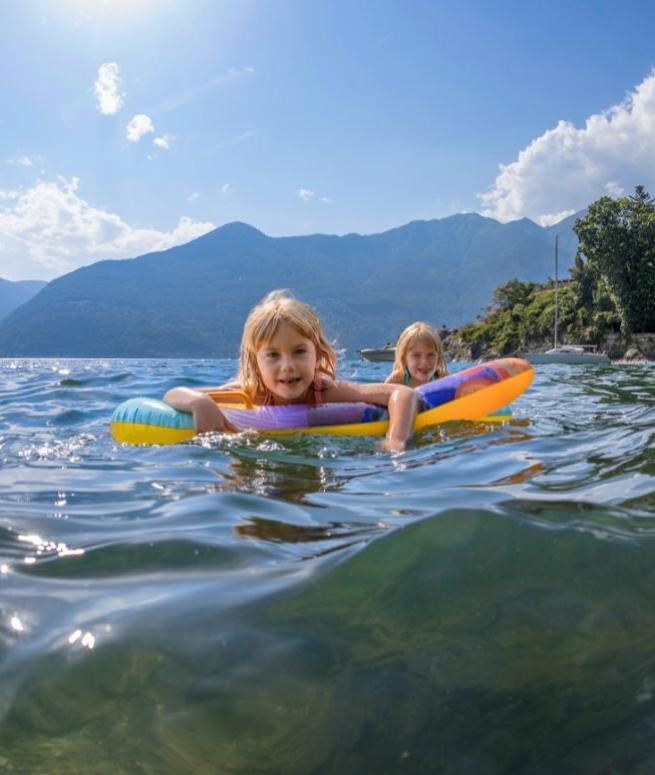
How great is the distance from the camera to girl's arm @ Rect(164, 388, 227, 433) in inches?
169

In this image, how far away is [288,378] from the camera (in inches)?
173

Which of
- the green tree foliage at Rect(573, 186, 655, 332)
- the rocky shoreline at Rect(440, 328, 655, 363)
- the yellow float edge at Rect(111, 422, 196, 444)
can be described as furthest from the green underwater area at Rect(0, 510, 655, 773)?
the green tree foliage at Rect(573, 186, 655, 332)

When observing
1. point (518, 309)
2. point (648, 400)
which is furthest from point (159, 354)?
point (648, 400)

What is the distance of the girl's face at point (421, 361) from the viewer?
6.36 metres

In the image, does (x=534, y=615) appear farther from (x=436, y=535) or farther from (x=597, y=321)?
(x=597, y=321)

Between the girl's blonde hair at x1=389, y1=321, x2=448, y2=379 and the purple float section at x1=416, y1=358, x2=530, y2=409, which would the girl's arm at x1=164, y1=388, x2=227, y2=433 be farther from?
the girl's blonde hair at x1=389, y1=321, x2=448, y2=379

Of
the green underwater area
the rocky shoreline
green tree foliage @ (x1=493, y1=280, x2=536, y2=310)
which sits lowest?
the rocky shoreline

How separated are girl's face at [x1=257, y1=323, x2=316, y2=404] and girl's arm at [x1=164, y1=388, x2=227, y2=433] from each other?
42 cm

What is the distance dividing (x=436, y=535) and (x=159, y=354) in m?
179

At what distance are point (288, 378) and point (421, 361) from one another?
7.65 feet

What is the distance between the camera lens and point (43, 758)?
960mm

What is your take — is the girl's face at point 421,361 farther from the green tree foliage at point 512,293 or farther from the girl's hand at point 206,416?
the green tree foliage at point 512,293

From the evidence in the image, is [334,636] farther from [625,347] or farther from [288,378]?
[625,347]

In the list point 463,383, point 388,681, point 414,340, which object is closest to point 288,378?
point 463,383
